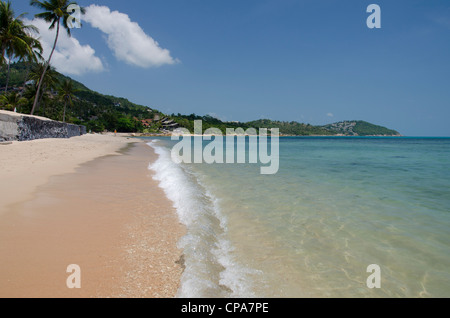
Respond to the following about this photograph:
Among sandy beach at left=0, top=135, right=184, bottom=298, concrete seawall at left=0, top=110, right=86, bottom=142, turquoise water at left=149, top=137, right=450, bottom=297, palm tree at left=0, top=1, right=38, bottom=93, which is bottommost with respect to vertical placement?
turquoise water at left=149, top=137, right=450, bottom=297

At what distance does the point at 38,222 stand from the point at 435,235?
6.82 metres

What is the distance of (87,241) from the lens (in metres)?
3.27

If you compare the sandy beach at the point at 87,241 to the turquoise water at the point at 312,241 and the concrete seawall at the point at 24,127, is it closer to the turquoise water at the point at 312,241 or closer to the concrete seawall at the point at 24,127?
the turquoise water at the point at 312,241

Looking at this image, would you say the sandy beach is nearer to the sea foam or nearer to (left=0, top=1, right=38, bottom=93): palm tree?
the sea foam

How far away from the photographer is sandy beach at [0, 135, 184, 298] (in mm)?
2369

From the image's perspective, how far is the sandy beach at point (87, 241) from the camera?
7.77 ft

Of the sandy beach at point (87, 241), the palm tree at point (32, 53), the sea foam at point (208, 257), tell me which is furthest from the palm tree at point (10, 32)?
the sea foam at point (208, 257)

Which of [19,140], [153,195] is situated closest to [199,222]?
[153,195]

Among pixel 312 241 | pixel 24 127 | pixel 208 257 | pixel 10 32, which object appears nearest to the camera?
pixel 208 257

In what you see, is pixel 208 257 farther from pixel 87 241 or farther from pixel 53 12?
pixel 53 12

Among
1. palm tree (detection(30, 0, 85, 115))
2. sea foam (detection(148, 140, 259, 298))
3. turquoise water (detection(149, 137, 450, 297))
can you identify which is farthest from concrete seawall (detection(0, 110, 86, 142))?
sea foam (detection(148, 140, 259, 298))

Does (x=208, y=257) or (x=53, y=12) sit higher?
(x=53, y=12)

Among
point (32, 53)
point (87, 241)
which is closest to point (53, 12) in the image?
point (32, 53)

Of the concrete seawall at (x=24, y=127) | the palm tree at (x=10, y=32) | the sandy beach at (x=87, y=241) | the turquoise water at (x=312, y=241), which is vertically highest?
the palm tree at (x=10, y=32)
